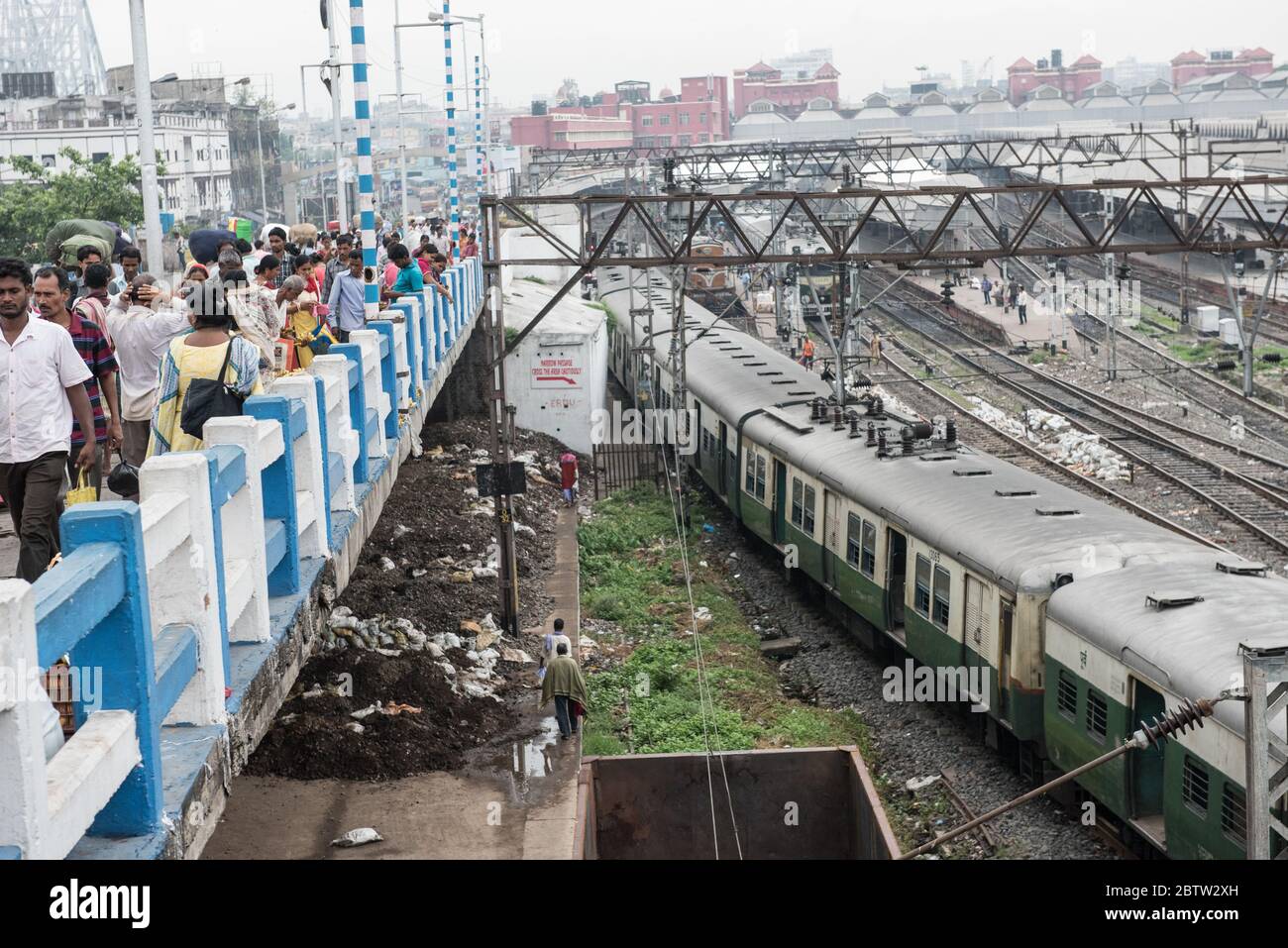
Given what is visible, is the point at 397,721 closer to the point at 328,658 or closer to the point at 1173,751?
the point at 328,658

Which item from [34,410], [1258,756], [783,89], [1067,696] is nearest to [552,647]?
[1067,696]

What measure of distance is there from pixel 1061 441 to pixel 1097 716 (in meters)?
17.3

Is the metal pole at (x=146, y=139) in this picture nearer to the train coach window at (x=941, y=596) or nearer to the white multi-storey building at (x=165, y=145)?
the train coach window at (x=941, y=596)

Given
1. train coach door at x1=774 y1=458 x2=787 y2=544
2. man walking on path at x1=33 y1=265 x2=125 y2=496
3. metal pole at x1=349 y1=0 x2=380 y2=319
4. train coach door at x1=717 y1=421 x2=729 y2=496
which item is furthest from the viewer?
train coach door at x1=717 y1=421 x2=729 y2=496

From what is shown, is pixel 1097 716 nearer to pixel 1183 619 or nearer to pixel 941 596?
pixel 1183 619

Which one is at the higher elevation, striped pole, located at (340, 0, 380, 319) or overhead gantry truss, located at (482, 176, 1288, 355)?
striped pole, located at (340, 0, 380, 319)

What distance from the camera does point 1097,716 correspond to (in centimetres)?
1078

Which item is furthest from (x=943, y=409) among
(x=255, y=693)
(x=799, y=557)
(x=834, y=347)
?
(x=255, y=693)

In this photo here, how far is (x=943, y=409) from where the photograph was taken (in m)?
31.1

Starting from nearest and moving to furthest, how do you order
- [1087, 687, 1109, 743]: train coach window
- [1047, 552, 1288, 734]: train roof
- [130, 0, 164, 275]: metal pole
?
1. [1047, 552, 1288, 734]: train roof
2. [1087, 687, 1109, 743]: train coach window
3. [130, 0, 164, 275]: metal pole

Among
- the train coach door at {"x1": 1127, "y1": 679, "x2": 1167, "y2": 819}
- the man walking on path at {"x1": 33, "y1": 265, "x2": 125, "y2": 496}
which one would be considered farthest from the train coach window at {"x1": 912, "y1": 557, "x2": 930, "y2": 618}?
the man walking on path at {"x1": 33, "y1": 265, "x2": 125, "y2": 496}

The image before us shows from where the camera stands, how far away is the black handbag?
6.27m

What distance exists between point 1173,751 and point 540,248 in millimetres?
40592

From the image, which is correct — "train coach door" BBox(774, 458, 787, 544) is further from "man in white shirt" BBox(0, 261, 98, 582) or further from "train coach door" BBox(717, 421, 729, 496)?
"man in white shirt" BBox(0, 261, 98, 582)
